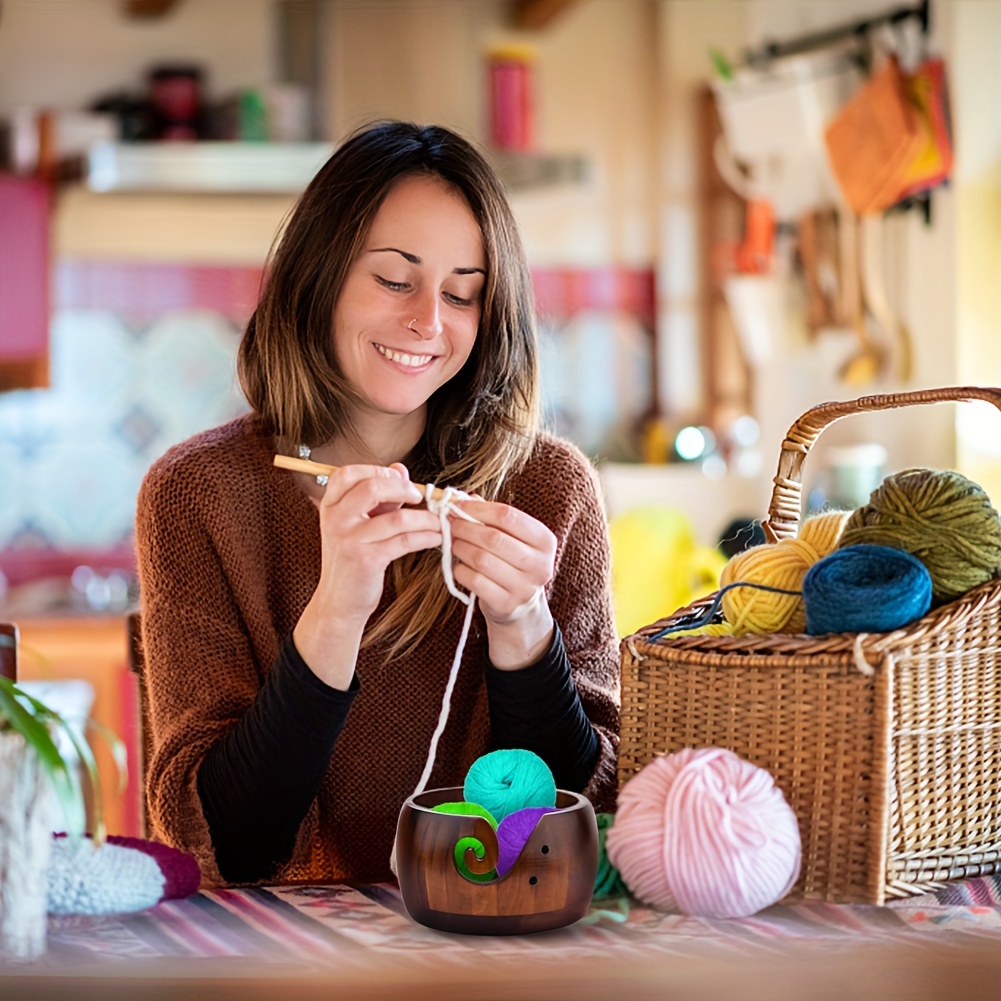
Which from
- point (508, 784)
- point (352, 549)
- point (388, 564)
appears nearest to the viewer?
point (508, 784)

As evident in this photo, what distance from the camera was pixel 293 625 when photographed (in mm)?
1275

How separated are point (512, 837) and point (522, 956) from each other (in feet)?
0.22

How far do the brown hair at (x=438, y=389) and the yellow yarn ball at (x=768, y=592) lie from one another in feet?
1.29

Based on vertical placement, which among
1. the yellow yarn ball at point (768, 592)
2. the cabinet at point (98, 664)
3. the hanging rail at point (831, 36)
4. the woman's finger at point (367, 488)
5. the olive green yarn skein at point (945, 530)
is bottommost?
the cabinet at point (98, 664)

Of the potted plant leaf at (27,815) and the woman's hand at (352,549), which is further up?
the woman's hand at (352,549)

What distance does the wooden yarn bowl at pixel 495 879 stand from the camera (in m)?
0.78

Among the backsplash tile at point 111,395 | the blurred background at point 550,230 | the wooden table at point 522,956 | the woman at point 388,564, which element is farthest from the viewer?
the backsplash tile at point 111,395

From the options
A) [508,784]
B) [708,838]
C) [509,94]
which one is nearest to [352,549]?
[508,784]

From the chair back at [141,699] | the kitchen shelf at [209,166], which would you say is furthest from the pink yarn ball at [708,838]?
the kitchen shelf at [209,166]

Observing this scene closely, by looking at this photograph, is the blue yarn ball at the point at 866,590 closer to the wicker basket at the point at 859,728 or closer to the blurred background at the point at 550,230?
the wicker basket at the point at 859,728

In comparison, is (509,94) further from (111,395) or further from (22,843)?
(22,843)

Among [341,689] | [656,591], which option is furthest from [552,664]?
[656,591]

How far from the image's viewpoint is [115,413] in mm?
3477

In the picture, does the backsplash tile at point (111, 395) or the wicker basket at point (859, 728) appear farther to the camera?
the backsplash tile at point (111, 395)
